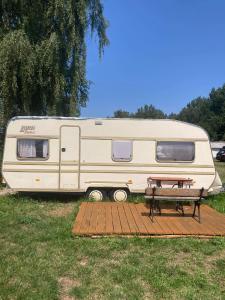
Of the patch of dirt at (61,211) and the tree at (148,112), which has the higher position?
the tree at (148,112)

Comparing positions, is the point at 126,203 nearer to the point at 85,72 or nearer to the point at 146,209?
the point at 146,209

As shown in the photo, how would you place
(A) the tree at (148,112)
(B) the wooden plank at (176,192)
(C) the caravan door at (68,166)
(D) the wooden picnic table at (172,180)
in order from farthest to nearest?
1. (A) the tree at (148,112)
2. (C) the caravan door at (68,166)
3. (D) the wooden picnic table at (172,180)
4. (B) the wooden plank at (176,192)

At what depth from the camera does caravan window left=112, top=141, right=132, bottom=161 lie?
12.4 meters

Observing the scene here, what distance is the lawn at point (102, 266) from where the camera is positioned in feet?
17.9

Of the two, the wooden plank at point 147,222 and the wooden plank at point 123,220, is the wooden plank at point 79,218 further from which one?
the wooden plank at point 147,222

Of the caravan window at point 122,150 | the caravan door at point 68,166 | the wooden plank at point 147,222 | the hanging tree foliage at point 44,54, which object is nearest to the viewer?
the wooden plank at point 147,222

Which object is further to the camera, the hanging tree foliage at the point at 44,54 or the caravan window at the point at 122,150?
the hanging tree foliage at the point at 44,54

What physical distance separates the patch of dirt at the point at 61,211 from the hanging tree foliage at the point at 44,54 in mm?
5637

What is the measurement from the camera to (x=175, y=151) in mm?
12500

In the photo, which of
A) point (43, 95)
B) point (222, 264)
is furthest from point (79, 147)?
point (222, 264)

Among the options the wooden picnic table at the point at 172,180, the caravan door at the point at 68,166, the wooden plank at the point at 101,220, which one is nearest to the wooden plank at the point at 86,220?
the wooden plank at the point at 101,220

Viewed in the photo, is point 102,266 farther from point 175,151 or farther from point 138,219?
point 175,151

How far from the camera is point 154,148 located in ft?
40.9

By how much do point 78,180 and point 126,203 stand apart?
1.55 metres
